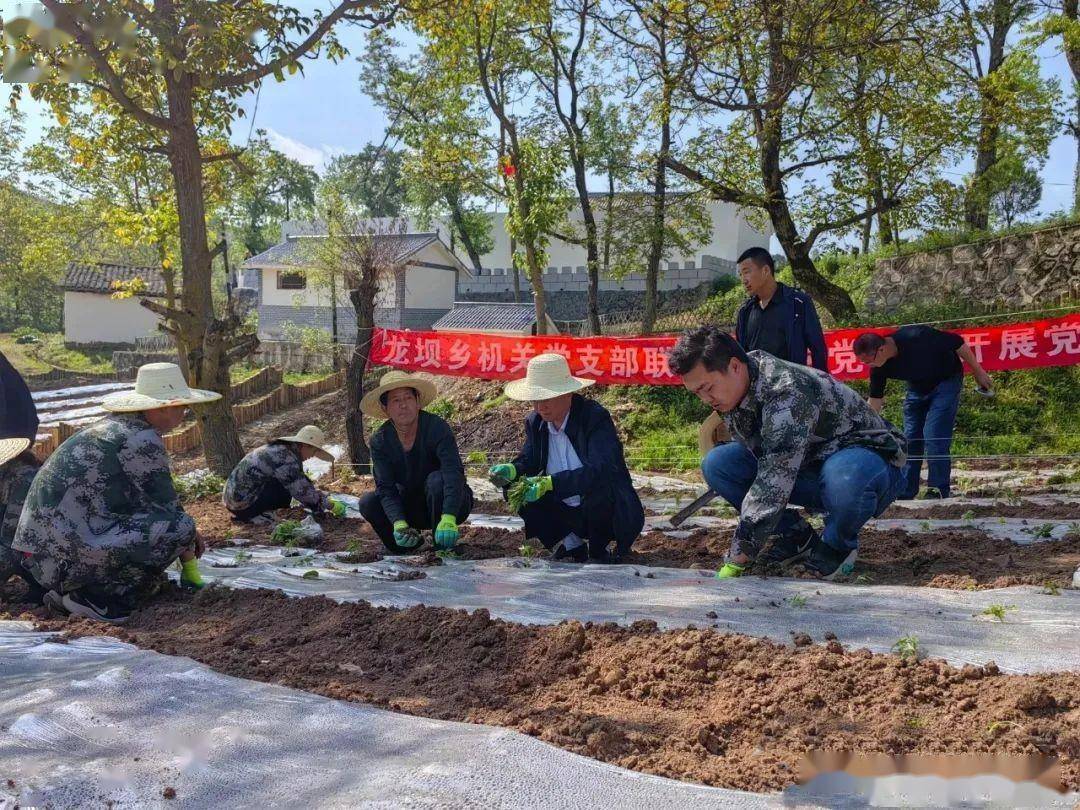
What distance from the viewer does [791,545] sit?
12.3 feet

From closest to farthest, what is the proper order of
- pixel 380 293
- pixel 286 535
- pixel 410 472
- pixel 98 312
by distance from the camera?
pixel 410 472
pixel 286 535
pixel 380 293
pixel 98 312

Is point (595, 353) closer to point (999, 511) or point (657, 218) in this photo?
point (657, 218)

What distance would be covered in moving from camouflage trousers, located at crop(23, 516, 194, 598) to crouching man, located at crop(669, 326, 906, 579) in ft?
7.20

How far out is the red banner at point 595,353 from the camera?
8648 millimetres

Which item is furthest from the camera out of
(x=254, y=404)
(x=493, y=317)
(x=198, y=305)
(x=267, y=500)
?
(x=493, y=317)

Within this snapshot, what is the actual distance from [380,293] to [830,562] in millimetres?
23145

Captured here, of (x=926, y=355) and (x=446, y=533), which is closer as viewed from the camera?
(x=446, y=533)

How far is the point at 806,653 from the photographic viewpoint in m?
2.50

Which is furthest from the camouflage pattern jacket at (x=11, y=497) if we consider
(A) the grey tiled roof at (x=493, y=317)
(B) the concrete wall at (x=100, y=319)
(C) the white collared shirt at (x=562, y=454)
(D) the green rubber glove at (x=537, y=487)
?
(B) the concrete wall at (x=100, y=319)

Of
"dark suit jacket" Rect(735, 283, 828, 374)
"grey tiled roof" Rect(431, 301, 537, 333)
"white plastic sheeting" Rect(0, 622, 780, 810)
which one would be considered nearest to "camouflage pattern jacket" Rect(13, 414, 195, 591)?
"white plastic sheeting" Rect(0, 622, 780, 810)

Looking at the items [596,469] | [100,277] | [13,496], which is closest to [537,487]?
[596,469]

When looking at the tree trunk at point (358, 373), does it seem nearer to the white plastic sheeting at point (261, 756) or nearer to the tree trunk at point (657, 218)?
the tree trunk at point (657, 218)

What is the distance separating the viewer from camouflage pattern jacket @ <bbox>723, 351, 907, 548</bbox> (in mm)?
3264

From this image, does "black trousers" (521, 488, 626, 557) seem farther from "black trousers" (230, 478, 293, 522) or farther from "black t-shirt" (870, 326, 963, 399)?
"black t-shirt" (870, 326, 963, 399)
